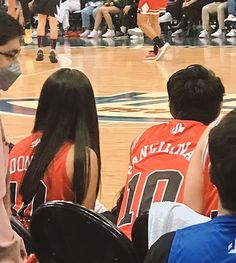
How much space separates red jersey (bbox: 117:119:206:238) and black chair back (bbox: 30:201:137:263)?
0.37m

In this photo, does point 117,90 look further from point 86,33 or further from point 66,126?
point 86,33

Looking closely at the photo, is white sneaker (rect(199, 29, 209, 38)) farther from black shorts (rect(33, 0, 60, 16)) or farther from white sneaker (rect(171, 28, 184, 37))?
black shorts (rect(33, 0, 60, 16))

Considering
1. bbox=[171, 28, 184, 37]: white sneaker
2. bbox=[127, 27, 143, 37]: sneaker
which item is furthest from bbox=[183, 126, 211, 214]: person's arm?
bbox=[127, 27, 143, 37]: sneaker

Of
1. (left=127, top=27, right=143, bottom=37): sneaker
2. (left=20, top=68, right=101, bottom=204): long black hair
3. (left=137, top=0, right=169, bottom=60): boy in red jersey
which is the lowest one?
(left=127, top=27, right=143, bottom=37): sneaker

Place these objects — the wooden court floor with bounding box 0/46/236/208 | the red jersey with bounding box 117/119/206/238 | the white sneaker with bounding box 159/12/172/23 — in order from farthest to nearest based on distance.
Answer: the white sneaker with bounding box 159/12/172/23 < the wooden court floor with bounding box 0/46/236/208 < the red jersey with bounding box 117/119/206/238

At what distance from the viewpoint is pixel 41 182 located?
2.73 m

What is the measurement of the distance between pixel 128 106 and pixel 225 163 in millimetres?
5421

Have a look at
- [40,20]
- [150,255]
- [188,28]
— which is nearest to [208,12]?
[188,28]

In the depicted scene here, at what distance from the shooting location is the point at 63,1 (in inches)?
666

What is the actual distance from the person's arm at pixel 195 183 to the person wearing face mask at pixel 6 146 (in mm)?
596

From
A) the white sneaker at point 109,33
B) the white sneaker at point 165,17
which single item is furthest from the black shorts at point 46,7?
the white sneaker at point 109,33

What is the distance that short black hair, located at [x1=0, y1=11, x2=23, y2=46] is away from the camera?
221 centimetres

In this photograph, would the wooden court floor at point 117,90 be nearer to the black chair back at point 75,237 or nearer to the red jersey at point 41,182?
the red jersey at point 41,182

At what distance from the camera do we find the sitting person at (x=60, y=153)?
8.91 feet
